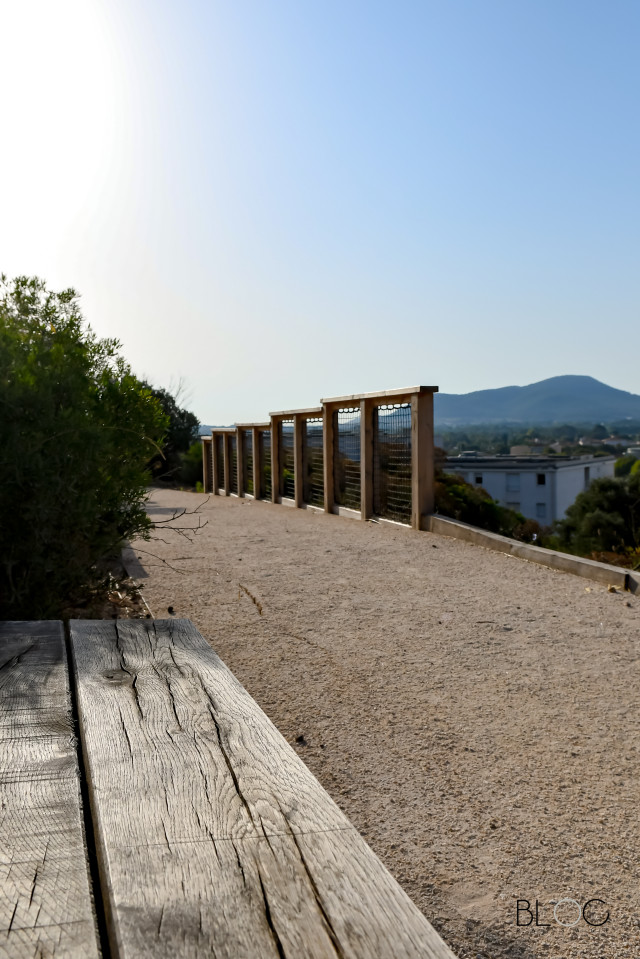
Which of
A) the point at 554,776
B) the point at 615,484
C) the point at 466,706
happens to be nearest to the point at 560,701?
the point at 466,706

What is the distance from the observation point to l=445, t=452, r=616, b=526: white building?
6450 centimetres

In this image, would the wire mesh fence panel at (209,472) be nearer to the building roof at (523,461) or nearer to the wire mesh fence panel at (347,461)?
the wire mesh fence panel at (347,461)

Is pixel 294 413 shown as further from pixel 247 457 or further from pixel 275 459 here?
pixel 247 457

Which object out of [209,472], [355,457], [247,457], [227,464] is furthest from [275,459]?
[209,472]

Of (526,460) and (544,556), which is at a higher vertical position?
(526,460)

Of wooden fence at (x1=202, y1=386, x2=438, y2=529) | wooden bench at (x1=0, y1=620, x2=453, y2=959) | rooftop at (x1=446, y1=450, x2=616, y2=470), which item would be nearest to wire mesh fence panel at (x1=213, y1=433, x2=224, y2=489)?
wooden fence at (x1=202, y1=386, x2=438, y2=529)

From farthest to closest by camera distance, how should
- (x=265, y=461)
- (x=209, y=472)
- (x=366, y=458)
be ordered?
(x=209, y=472)
(x=265, y=461)
(x=366, y=458)

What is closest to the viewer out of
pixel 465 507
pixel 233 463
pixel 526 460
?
pixel 465 507

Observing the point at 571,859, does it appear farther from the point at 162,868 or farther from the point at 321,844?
the point at 162,868

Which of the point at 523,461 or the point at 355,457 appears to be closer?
the point at 355,457

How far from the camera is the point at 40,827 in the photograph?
1143 mm

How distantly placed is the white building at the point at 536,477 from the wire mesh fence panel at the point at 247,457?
148ft

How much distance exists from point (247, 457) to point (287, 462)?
4.31m

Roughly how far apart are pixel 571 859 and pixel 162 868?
1754mm
